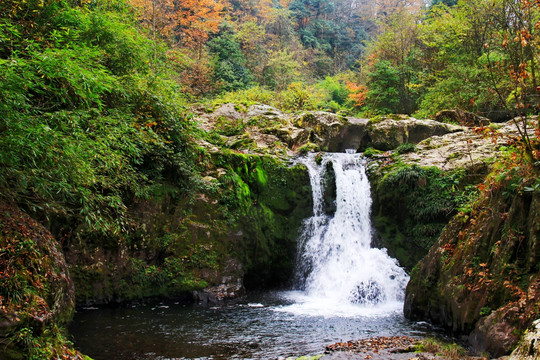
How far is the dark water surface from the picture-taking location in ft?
18.7

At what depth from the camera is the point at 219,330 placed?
22.5 ft

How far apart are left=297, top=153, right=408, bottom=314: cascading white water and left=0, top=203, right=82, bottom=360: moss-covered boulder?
6.79 m

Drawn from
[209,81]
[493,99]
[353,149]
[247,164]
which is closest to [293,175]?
[247,164]

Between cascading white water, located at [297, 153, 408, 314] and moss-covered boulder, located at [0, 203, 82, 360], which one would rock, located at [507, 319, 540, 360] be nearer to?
moss-covered boulder, located at [0, 203, 82, 360]

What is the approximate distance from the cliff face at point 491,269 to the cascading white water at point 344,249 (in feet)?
8.16

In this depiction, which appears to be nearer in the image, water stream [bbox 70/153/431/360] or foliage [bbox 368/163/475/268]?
water stream [bbox 70/153/431/360]

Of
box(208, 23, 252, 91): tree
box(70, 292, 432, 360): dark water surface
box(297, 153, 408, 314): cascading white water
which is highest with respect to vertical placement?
box(208, 23, 252, 91): tree

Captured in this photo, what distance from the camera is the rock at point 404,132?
51.1 feet

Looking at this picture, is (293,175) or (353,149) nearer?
(293,175)

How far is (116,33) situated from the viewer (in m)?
8.14

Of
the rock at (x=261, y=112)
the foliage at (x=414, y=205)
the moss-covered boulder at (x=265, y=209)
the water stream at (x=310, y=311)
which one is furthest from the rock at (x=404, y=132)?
the moss-covered boulder at (x=265, y=209)

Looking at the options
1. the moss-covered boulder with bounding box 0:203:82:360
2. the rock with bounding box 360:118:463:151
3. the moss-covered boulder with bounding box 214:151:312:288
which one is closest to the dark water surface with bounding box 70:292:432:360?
the moss-covered boulder with bounding box 0:203:82:360

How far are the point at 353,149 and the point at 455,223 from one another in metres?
10.1

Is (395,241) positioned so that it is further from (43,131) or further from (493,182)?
(43,131)
